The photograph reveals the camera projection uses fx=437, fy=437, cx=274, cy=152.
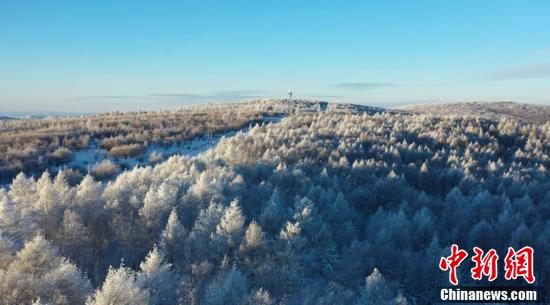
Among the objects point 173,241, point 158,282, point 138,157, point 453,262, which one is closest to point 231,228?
point 173,241

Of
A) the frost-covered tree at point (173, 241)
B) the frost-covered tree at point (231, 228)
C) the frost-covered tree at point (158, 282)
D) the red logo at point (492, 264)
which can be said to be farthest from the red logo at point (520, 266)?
the frost-covered tree at point (158, 282)

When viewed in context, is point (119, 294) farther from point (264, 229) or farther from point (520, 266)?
point (520, 266)

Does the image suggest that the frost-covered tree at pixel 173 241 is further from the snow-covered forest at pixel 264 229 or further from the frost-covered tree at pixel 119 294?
the frost-covered tree at pixel 119 294

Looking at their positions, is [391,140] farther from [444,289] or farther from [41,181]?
[41,181]

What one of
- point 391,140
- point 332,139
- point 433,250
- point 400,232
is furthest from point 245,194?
point 391,140

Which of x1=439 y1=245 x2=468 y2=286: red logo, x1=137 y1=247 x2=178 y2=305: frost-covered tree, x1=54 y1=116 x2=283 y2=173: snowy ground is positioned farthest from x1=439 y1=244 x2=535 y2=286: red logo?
x1=54 y1=116 x2=283 y2=173: snowy ground

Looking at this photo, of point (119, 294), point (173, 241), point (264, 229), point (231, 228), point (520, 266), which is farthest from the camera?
point (264, 229)

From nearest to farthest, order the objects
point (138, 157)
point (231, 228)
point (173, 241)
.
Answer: point (173, 241) → point (231, 228) → point (138, 157)

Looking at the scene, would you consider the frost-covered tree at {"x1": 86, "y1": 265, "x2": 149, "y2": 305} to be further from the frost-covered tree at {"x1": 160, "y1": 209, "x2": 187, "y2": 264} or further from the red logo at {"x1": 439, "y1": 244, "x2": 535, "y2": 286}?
the red logo at {"x1": 439, "y1": 244, "x2": 535, "y2": 286}
